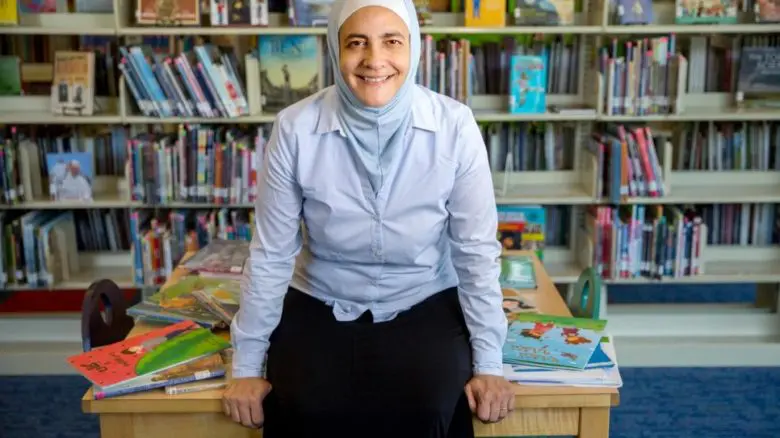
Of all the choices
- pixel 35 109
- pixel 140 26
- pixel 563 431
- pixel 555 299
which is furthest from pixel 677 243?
pixel 35 109

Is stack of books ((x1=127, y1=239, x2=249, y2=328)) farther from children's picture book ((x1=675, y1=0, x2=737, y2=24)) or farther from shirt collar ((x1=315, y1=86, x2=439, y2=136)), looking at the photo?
children's picture book ((x1=675, y1=0, x2=737, y2=24))

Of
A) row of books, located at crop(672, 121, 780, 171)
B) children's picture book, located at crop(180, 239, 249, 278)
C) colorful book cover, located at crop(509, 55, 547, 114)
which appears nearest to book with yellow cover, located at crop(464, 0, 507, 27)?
colorful book cover, located at crop(509, 55, 547, 114)

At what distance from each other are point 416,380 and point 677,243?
224cm

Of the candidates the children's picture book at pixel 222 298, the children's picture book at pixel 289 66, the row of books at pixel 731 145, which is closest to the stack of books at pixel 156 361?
the children's picture book at pixel 222 298

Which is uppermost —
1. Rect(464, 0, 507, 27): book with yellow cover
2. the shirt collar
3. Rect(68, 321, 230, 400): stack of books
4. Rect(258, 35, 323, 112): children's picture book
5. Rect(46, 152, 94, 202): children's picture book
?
Rect(464, 0, 507, 27): book with yellow cover

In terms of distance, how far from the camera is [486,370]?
1880 millimetres

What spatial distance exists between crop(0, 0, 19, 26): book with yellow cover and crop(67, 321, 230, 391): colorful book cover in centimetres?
201

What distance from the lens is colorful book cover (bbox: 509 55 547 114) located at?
3.67 m

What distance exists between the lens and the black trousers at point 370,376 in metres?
1.77

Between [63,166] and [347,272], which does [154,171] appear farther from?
[347,272]

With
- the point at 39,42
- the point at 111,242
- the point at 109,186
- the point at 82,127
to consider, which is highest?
the point at 39,42

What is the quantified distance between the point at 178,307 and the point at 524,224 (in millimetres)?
1869

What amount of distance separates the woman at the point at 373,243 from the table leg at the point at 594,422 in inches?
6.7

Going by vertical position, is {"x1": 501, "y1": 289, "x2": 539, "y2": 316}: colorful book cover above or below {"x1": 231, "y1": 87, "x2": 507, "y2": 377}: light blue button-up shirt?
below
